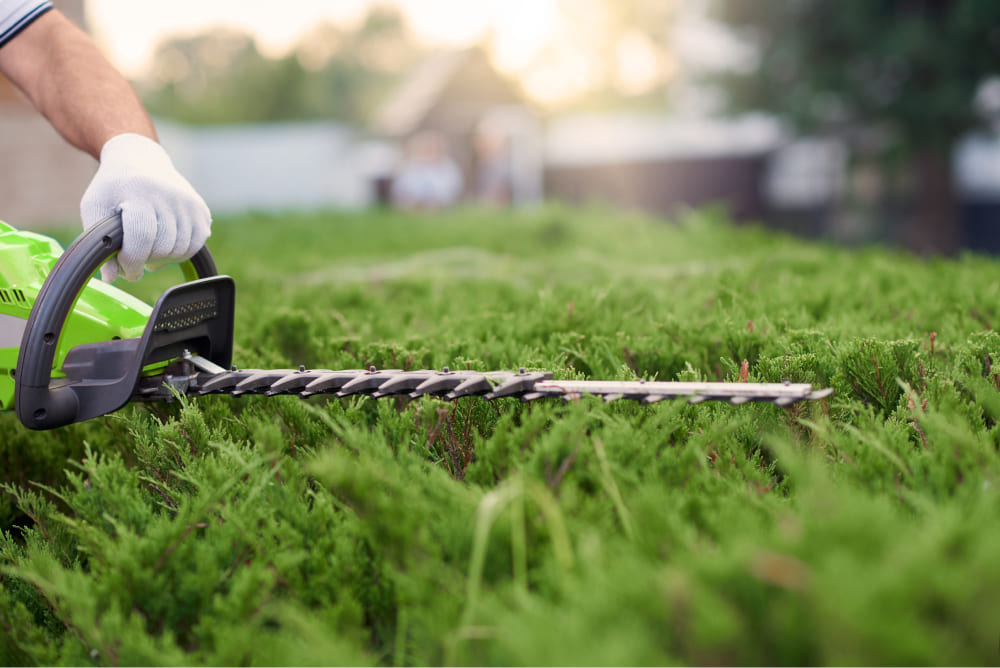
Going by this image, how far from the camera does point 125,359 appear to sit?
1.75m

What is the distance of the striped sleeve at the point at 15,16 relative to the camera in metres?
2.27

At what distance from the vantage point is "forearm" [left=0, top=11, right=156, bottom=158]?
2137 mm

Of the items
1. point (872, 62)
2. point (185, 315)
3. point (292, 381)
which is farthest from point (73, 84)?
point (872, 62)

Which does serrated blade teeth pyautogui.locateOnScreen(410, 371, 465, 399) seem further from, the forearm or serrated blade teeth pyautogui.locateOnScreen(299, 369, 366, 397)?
the forearm

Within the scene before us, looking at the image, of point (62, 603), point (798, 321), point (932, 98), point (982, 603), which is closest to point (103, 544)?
point (62, 603)

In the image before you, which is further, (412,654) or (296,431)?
(296,431)

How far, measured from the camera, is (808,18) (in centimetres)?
1097

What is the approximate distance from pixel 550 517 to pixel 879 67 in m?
11.7

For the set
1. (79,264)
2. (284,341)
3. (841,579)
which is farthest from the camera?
(284,341)

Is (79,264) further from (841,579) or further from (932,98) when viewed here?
(932,98)

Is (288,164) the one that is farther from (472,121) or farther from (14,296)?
(14,296)

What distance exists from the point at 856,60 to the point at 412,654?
38.8 ft

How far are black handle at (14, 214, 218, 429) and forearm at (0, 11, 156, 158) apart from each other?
2.06ft

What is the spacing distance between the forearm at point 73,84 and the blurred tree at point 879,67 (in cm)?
1017
